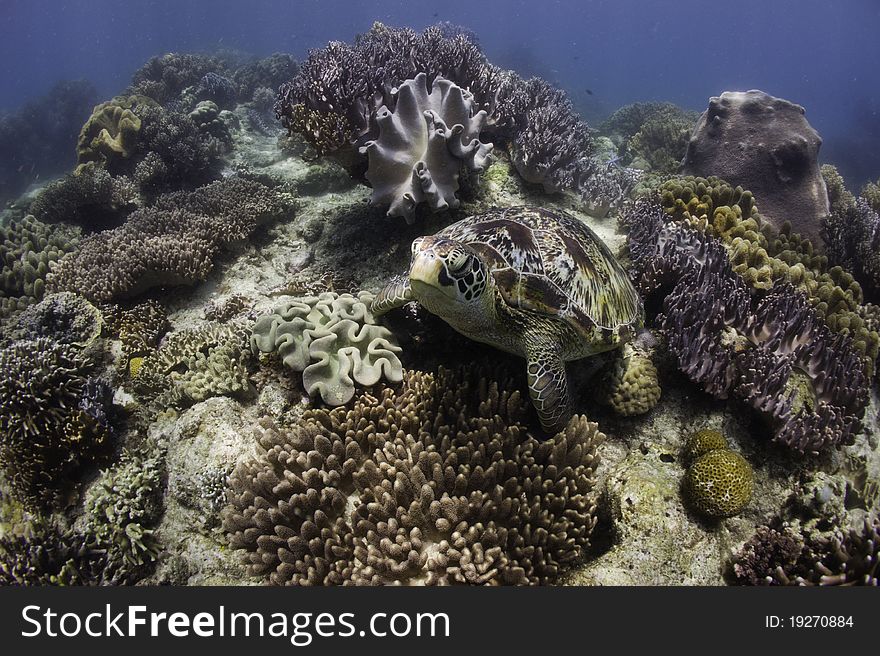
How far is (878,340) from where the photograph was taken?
4.48 meters

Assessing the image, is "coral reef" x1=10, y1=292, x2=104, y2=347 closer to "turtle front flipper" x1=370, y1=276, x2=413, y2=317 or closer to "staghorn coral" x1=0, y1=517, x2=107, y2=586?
"staghorn coral" x1=0, y1=517, x2=107, y2=586

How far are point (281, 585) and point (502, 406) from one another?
1970 millimetres

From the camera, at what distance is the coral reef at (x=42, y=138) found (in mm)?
18672

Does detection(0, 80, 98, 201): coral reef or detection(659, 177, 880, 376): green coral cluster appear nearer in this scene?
detection(659, 177, 880, 376): green coral cluster

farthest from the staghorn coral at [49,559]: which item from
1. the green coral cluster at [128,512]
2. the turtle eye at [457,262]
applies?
the turtle eye at [457,262]

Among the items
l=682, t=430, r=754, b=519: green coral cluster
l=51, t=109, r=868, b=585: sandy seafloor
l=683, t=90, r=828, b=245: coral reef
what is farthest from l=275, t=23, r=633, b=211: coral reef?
l=682, t=430, r=754, b=519: green coral cluster

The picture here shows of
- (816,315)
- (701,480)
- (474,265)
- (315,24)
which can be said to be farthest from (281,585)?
(315,24)

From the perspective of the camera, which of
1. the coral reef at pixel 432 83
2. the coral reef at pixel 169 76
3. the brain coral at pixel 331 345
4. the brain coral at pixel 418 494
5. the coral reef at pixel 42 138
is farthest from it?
the coral reef at pixel 42 138

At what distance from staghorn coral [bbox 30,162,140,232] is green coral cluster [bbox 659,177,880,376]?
10.2 meters

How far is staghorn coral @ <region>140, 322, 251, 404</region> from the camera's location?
13.2ft

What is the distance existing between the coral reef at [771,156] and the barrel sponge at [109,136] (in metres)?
12.6

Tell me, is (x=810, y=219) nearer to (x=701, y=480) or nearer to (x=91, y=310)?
(x=701, y=480)

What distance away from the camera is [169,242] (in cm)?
553

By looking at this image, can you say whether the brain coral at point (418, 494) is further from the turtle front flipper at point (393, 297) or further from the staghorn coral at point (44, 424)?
the staghorn coral at point (44, 424)
